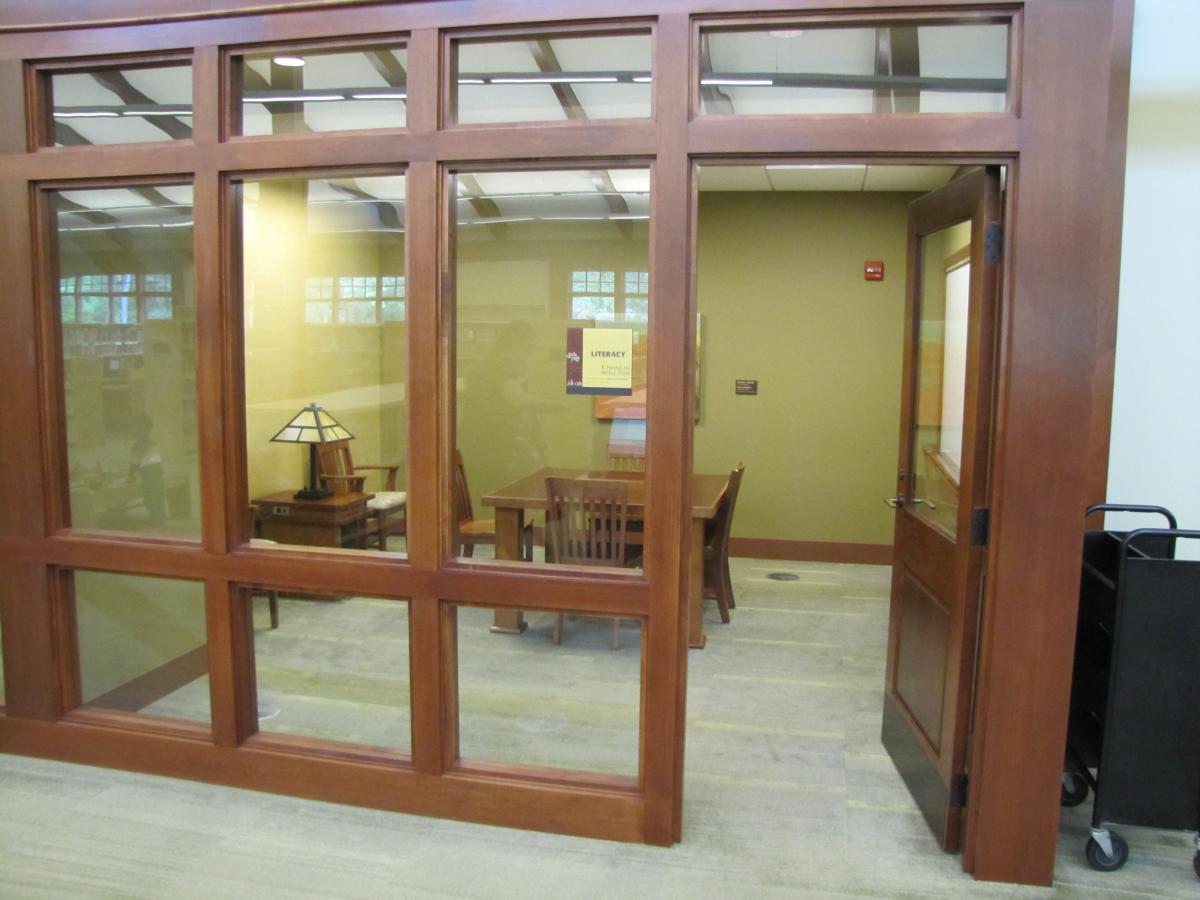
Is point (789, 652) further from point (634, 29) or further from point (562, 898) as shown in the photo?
point (634, 29)

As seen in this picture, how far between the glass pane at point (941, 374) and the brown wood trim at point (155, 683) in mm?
2659

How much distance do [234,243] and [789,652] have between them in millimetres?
3215

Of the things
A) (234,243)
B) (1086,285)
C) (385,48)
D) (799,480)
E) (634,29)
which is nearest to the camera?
(1086,285)

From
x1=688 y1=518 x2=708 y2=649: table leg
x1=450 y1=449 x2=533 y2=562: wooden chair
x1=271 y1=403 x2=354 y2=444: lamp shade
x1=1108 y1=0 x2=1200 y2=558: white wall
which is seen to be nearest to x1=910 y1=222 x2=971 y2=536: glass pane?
x1=1108 y1=0 x2=1200 y2=558: white wall

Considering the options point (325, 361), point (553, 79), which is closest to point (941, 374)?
point (553, 79)

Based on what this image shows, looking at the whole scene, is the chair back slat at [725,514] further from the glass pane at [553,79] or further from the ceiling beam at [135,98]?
the ceiling beam at [135,98]

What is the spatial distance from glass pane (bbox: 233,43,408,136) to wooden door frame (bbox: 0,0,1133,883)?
2.7 inches

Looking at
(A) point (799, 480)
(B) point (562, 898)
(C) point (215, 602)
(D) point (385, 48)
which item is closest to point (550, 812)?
(B) point (562, 898)

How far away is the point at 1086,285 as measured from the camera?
2.28m

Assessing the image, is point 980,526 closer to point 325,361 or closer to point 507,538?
point 507,538

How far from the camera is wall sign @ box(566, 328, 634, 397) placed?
257cm

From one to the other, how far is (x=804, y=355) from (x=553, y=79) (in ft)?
14.1

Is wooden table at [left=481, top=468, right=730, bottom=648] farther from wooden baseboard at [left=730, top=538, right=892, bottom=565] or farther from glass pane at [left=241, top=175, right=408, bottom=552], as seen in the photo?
wooden baseboard at [left=730, top=538, right=892, bottom=565]

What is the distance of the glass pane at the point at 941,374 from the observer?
8.87 feet
